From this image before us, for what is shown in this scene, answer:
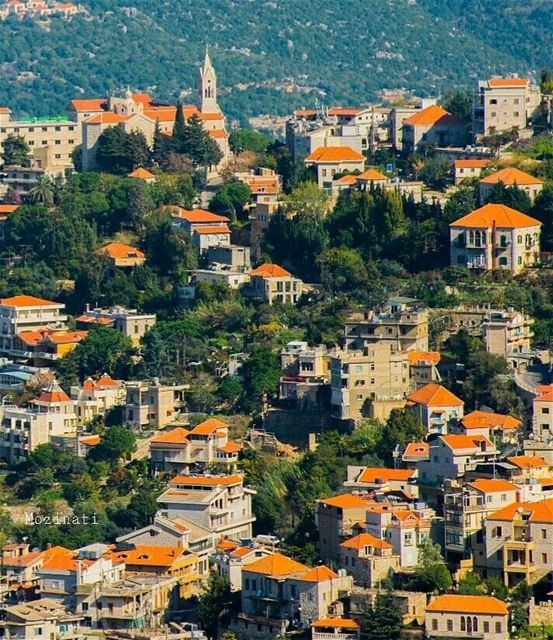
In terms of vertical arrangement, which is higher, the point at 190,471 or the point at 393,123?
the point at 393,123

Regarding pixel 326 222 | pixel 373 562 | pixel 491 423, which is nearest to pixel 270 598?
pixel 373 562

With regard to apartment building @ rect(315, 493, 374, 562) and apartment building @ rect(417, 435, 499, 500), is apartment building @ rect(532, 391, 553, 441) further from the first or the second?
apartment building @ rect(315, 493, 374, 562)

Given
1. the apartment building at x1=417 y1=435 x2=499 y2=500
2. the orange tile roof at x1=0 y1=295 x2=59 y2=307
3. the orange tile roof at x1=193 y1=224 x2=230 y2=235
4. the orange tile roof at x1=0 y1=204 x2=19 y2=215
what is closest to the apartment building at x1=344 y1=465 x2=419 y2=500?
the apartment building at x1=417 y1=435 x2=499 y2=500

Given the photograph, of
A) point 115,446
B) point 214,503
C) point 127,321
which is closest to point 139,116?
point 127,321

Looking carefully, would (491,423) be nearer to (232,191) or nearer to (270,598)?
(270,598)

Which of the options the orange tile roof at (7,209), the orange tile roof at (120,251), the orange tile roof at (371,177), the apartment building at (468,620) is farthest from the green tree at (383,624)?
the orange tile roof at (7,209)

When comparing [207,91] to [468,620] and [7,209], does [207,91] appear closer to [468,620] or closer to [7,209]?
[7,209]

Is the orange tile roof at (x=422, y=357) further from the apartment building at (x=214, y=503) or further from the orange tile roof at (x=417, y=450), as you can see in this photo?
the apartment building at (x=214, y=503)
